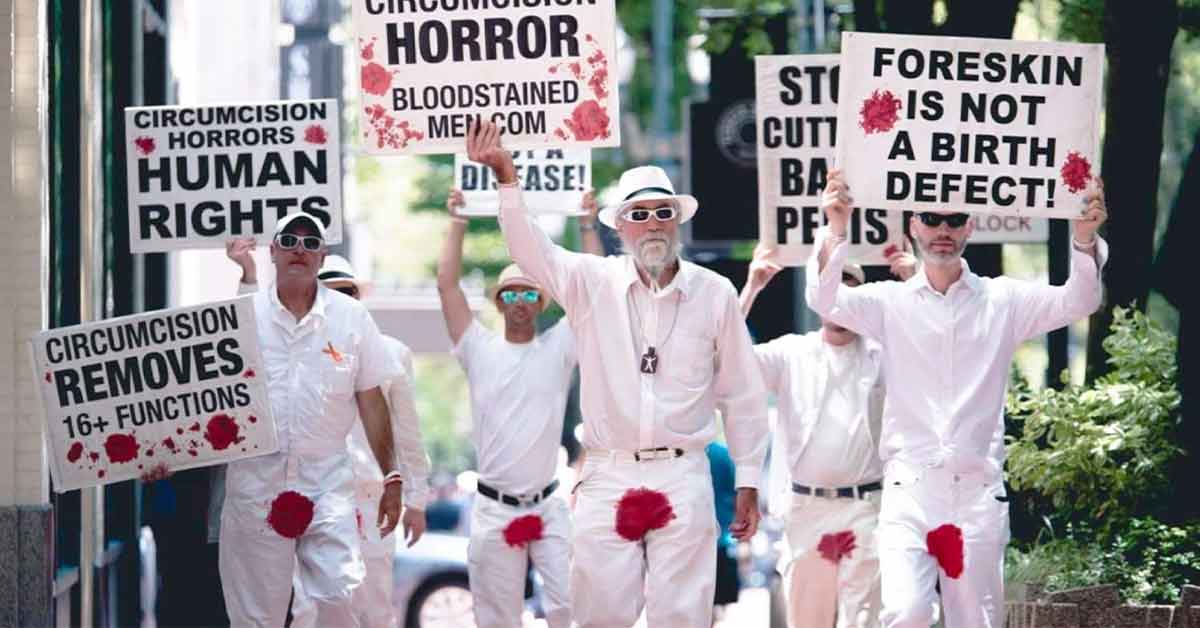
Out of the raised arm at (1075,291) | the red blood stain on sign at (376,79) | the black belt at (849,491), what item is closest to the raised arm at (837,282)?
the raised arm at (1075,291)

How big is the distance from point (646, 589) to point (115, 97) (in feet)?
26.9

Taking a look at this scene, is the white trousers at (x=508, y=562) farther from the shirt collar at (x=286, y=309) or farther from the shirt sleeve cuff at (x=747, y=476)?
the shirt sleeve cuff at (x=747, y=476)

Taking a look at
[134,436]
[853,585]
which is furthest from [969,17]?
[134,436]

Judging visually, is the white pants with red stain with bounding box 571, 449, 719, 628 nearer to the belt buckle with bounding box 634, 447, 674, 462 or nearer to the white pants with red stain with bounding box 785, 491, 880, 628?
the belt buckle with bounding box 634, 447, 674, 462

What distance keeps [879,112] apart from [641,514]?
2.25m

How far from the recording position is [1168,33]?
1573 cm

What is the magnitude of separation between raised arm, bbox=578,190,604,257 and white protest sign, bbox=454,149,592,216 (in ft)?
2.91

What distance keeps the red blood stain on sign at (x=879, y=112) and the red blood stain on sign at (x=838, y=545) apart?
2.40 metres

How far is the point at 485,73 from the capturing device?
12250 mm

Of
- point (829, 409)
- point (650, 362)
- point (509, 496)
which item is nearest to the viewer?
point (650, 362)

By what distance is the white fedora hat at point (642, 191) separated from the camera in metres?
11.5

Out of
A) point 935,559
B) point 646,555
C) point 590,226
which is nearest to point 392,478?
point 646,555

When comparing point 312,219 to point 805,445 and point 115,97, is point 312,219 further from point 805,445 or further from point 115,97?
point 115,97

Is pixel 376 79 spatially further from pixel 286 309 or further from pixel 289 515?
pixel 289 515
